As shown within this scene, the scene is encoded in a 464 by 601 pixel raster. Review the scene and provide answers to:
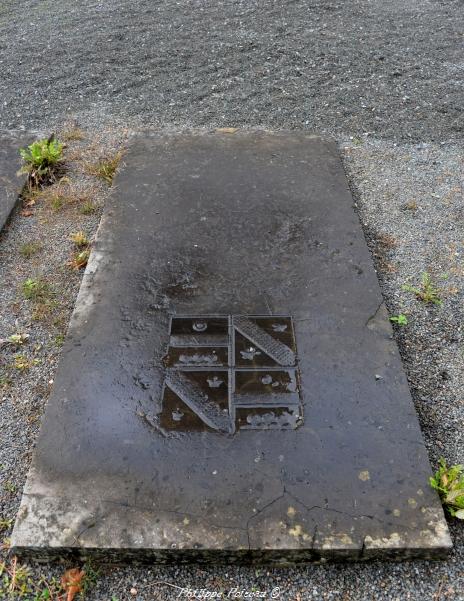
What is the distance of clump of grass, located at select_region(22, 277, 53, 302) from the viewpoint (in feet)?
10.2

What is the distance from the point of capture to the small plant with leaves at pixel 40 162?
393 cm

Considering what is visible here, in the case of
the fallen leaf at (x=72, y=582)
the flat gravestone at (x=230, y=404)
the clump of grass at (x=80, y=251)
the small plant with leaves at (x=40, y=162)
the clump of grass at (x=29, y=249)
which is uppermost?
the small plant with leaves at (x=40, y=162)

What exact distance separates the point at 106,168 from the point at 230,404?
227cm

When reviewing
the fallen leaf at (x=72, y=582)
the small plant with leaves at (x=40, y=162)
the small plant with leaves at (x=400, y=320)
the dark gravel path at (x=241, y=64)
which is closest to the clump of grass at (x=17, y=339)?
the fallen leaf at (x=72, y=582)

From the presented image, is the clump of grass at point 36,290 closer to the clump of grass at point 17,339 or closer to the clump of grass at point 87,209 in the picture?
the clump of grass at point 17,339

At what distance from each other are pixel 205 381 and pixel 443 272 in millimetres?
1616

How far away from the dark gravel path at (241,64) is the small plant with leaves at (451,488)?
3028 millimetres

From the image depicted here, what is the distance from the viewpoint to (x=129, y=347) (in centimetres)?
258

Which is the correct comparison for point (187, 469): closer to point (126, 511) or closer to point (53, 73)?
point (126, 511)

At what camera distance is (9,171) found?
155 inches

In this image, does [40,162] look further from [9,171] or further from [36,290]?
[36,290]

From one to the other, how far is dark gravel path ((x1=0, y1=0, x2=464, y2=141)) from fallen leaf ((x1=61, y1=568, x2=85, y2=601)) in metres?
3.52

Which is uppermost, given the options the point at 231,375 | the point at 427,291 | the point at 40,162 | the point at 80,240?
the point at 40,162

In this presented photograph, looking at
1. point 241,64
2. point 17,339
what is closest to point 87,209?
point 17,339
